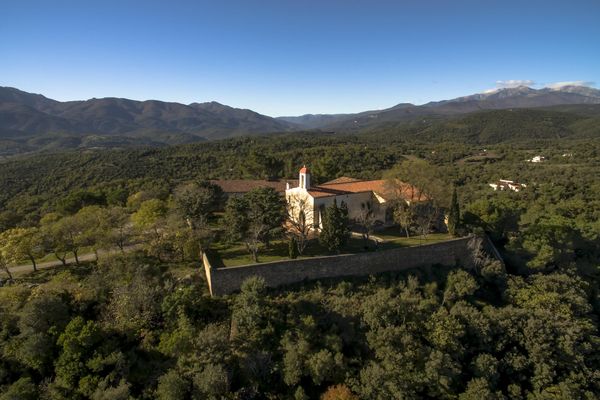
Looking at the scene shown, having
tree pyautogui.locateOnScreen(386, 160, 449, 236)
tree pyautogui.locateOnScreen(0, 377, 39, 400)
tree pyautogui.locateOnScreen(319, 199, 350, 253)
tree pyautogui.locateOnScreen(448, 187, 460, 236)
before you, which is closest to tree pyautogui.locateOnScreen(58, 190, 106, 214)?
tree pyautogui.locateOnScreen(0, 377, 39, 400)

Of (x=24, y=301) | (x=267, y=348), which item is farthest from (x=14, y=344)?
(x=267, y=348)

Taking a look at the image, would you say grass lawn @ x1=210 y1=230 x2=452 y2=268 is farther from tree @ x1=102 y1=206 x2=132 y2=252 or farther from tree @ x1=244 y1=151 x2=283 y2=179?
tree @ x1=244 y1=151 x2=283 y2=179

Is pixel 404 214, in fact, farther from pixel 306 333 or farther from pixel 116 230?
pixel 116 230

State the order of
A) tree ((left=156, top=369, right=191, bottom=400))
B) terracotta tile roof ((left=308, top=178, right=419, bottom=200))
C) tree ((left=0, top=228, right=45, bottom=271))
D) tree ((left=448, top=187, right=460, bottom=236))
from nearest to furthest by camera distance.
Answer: tree ((left=156, top=369, right=191, bottom=400)), tree ((left=0, top=228, right=45, bottom=271)), tree ((left=448, top=187, right=460, bottom=236)), terracotta tile roof ((left=308, top=178, right=419, bottom=200))

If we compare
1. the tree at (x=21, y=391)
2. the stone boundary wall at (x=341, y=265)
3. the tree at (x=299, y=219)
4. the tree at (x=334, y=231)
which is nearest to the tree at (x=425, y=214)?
the stone boundary wall at (x=341, y=265)

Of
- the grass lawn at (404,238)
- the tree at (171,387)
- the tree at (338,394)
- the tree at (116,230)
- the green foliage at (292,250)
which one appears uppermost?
the tree at (116,230)

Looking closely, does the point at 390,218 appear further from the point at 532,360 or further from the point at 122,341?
the point at 122,341

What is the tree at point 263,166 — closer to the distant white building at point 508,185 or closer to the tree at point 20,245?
the tree at point 20,245
